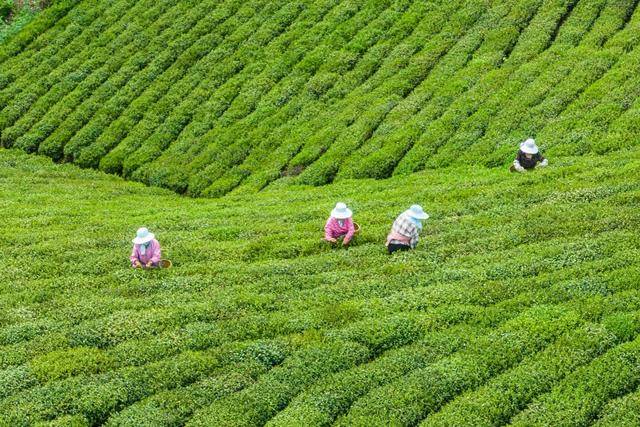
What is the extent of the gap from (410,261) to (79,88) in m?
29.2

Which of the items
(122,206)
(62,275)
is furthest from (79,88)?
(62,275)

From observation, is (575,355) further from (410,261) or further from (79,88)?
(79,88)

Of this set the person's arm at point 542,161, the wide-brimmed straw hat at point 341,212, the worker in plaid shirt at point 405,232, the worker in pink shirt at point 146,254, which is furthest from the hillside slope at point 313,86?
the worker in pink shirt at point 146,254

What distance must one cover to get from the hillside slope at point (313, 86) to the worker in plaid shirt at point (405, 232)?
11.2m

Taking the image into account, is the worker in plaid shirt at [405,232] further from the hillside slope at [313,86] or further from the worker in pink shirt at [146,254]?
the hillside slope at [313,86]

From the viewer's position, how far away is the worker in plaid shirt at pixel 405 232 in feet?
70.0

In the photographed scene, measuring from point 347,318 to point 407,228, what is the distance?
13.6 ft

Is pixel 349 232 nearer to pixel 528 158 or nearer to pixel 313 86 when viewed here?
pixel 528 158

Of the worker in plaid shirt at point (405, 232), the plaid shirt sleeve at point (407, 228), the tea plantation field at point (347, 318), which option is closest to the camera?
the tea plantation field at point (347, 318)

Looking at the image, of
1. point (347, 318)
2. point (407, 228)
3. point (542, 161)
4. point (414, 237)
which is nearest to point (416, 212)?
point (407, 228)

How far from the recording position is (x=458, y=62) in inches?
1544

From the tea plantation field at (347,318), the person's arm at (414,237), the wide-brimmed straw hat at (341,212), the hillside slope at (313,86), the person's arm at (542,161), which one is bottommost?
the tea plantation field at (347,318)

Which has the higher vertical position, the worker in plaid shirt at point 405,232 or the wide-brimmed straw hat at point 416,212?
the wide-brimmed straw hat at point 416,212

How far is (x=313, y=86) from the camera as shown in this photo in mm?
40281
